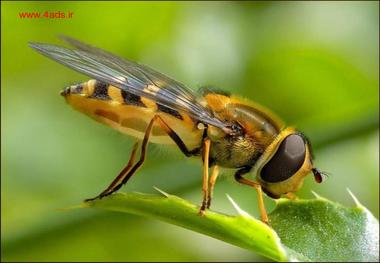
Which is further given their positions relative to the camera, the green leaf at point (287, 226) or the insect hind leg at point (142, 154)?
the insect hind leg at point (142, 154)

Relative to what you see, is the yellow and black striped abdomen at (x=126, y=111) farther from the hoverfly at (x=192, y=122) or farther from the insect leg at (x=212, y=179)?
the insect leg at (x=212, y=179)

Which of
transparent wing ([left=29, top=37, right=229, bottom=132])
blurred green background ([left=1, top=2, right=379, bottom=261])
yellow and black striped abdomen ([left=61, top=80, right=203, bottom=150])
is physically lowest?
blurred green background ([left=1, top=2, right=379, bottom=261])

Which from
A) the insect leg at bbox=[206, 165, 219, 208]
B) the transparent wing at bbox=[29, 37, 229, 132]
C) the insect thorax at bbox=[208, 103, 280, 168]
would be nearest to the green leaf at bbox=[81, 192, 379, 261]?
the insect leg at bbox=[206, 165, 219, 208]

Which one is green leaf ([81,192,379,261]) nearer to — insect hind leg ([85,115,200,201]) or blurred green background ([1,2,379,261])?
insect hind leg ([85,115,200,201])

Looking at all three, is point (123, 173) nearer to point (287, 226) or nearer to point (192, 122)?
point (192, 122)

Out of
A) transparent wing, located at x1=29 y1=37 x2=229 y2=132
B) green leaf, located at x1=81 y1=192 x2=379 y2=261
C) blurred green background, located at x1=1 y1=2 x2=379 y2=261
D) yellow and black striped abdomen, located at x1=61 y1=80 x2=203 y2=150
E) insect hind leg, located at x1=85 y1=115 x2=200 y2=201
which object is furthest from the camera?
blurred green background, located at x1=1 y1=2 x2=379 y2=261

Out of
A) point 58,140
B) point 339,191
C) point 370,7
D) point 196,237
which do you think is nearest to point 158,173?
point 196,237

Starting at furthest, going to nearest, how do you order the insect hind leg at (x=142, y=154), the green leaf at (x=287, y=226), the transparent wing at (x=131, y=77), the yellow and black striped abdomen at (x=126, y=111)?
the yellow and black striped abdomen at (x=126, y=111)
the insect hind leg at (x=142, y=154)
the transparent wing at (x=131, y=77)
the green leaf at (x=287, y=226)

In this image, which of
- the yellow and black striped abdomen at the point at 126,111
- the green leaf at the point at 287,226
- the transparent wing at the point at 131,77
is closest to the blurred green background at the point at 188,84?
the yellow and black striped abdomen at the point at 126,111
